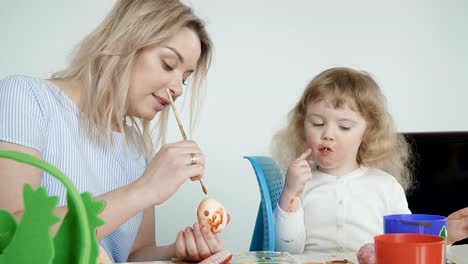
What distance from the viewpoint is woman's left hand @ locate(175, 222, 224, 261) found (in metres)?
1.05

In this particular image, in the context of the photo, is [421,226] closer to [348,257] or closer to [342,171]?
[348,257]

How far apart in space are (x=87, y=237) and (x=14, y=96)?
0.76m

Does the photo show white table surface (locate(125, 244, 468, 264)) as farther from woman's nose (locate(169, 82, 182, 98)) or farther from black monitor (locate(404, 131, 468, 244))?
black monitor (locate(404, 131, 468, 244))

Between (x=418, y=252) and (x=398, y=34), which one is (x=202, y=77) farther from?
(x=398, y=34)

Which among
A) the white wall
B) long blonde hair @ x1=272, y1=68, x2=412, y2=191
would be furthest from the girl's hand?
the white wall

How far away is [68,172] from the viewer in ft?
4.08

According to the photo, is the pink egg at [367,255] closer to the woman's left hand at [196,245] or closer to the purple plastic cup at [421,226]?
the purple plastic cup at [421,226]

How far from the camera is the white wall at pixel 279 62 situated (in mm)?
2395

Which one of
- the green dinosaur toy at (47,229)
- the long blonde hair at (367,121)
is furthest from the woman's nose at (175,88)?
the green dinosaur toy at (47,229)

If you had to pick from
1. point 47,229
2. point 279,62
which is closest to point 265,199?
point 47,229

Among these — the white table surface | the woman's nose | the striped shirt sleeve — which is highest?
the woman's nose

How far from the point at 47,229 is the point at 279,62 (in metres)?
2.07

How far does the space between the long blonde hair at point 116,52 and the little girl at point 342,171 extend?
465mm

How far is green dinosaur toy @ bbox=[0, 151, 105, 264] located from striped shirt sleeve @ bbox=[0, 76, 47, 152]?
0.66 metres
